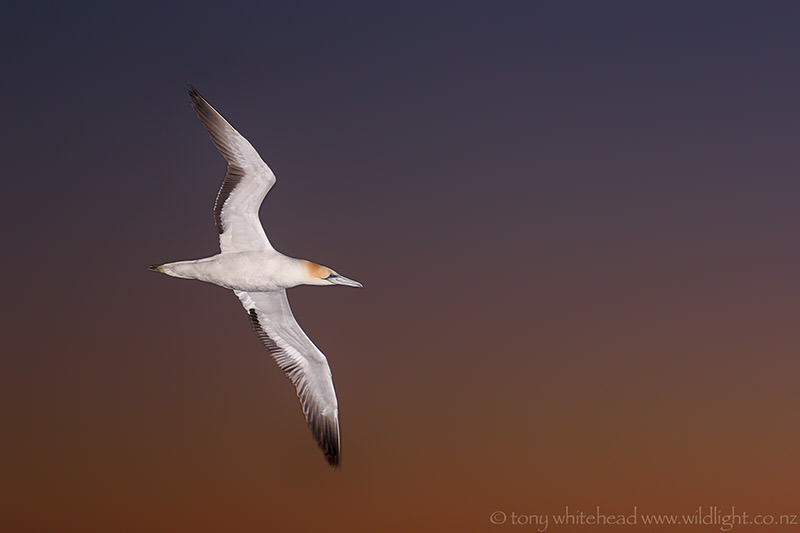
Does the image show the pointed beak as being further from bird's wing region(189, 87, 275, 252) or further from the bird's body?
bird's wing region(189, 87, 275, 252)

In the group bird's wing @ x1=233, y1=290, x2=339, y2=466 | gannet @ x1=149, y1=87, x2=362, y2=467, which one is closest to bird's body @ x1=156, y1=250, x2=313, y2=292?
gannet @ x1=149, y1=87, x2=362, y2=467

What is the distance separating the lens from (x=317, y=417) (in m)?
21.4

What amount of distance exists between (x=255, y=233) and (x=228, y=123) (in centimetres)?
264

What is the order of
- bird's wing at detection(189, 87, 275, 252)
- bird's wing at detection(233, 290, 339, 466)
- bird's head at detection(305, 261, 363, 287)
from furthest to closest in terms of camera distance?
bird's wing at detection(233, 290, 339, 466) → bird's wing at detection(189, 87, 275, 252) → bird's head at detection(305, 261, 363, 287)

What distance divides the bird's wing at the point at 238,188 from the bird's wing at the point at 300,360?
1951mm

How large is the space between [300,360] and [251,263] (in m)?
4.06

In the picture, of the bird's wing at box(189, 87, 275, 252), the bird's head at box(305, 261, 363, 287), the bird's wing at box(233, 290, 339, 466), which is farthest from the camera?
the bird's wing at box(233, 290, 339, 466)

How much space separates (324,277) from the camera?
58.1ft

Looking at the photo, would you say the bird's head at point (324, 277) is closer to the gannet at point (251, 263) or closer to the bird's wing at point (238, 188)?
the gannet at point (251, 263)

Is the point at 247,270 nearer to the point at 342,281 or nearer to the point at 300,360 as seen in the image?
the point at 342,281

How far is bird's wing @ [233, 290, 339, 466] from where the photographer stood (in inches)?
797

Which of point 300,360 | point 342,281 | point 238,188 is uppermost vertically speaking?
point 238,188

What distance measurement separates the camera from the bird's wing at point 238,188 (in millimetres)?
18344

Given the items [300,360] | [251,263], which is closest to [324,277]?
[251,263]
